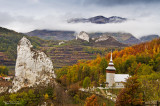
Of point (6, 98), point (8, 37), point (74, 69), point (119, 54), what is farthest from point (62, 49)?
point (6, 98)

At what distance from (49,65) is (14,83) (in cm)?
1006

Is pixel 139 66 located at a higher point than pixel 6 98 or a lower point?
higher

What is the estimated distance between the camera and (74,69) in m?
78.8

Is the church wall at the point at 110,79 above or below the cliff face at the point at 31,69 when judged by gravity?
below

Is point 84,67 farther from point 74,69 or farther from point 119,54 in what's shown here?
point 119,54

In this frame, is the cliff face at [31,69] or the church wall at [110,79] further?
the church wall at [110,79]

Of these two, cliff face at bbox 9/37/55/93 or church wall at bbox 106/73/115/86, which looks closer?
cliff face at bbox 9/37/55/93

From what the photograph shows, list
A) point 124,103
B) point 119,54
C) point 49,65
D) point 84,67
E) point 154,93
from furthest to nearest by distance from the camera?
point 119,54
point 84,67
point 49,65
point 154,93
point 124,103

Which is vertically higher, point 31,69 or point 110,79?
point 31,69

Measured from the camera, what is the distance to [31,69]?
59.6 metres

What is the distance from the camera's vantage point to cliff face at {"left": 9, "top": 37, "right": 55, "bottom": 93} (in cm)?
5891

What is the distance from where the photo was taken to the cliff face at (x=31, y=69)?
5891 cm

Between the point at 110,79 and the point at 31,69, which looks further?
the point at 110,79

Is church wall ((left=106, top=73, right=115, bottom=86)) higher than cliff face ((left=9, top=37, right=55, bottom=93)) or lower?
lower
